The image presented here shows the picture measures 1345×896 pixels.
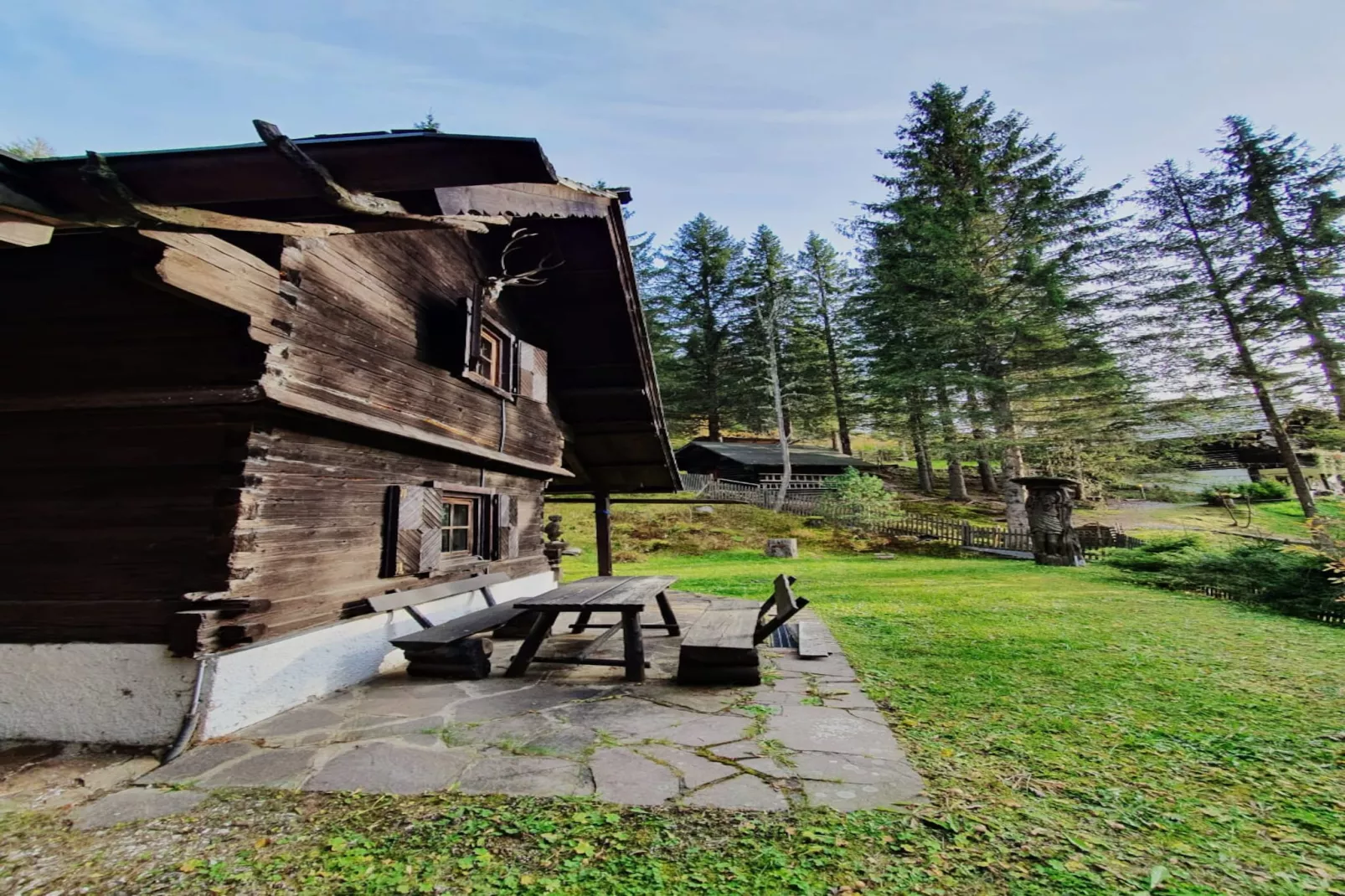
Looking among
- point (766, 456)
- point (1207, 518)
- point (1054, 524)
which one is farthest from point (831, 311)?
point (1054, 524)

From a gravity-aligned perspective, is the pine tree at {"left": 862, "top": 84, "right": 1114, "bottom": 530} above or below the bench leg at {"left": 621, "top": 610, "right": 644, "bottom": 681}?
above

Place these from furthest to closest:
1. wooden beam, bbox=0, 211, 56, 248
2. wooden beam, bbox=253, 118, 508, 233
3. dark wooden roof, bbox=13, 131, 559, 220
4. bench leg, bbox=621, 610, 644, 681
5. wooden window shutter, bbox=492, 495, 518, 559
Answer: wooden window shutter, bbox=492, 495, 518, 559 → bench leg, bbox=621, 610, 644, 681 → dark wooden roof, bbox=13, 131, 559, 220 → wooden beam, bbox=253, 118, 508, 233 → wooden beam, bbox=0, 211, 56, 248

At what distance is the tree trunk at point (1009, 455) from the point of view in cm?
1981

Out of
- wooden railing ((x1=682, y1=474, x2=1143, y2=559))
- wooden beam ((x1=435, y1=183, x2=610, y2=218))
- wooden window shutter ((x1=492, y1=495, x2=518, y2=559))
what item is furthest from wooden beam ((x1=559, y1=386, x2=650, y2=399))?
wooden railing ((x1=682, y1=474, x2=1143, y2=559))

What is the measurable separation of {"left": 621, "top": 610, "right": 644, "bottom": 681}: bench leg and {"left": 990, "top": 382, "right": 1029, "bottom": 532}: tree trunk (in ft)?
62.7

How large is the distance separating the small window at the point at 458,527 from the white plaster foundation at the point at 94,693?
8.78 ft

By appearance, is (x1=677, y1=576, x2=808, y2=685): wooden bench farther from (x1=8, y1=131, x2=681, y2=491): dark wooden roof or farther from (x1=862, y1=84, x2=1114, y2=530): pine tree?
(x1=862, y1=84, x2=1114, y2=530): pine tree

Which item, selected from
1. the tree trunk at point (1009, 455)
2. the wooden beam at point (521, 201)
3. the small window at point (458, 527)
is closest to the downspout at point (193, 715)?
the small window at point (458, 527)

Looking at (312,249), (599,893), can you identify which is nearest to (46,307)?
(312,249)

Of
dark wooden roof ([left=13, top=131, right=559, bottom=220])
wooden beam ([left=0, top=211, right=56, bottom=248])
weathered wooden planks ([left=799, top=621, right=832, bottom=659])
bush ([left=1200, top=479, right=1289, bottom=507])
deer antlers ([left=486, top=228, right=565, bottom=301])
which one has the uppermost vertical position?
deer antlers ([left=486, top=228, right=565, bottom=301])

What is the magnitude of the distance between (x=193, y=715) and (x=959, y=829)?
4.34 m

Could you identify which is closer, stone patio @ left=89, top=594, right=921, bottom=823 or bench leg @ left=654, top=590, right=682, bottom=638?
stone patio @ left=89, top=594, right=921, bottom=823

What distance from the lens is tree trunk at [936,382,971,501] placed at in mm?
21922

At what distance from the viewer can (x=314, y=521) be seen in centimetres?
436
